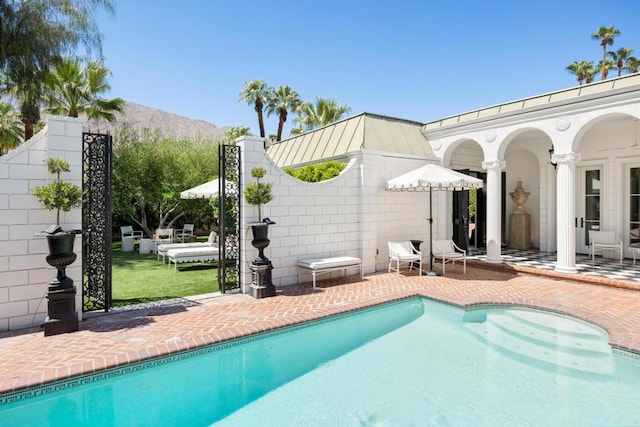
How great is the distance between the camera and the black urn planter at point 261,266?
7.45 metres

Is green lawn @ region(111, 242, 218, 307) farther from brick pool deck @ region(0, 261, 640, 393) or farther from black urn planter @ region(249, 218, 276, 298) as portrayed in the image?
black urn planter @ region(249, 218, 276, 298)

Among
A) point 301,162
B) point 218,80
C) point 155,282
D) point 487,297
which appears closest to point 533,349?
point 487,297

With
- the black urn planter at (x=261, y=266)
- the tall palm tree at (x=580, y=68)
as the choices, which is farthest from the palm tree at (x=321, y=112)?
the black urn planter at (x=261, y=266)

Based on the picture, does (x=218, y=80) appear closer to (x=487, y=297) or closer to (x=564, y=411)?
(x=487, y=297)

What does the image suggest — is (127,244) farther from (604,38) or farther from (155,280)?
(604,38)

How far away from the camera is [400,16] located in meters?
11.7

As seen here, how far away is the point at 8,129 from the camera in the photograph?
18.2 meters

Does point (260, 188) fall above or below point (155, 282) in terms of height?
above

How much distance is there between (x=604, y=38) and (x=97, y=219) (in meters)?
41.7

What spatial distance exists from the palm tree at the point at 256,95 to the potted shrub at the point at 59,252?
26989 millimetres

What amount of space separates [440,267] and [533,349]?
5.76m

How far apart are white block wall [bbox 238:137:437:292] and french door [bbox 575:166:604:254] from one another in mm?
5619

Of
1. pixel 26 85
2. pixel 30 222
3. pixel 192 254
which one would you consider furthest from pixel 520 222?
pixel 26 85

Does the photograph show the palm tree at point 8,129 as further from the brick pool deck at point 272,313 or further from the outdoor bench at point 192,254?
the brick pool deck at point 272,313
